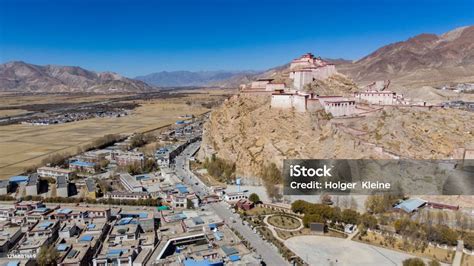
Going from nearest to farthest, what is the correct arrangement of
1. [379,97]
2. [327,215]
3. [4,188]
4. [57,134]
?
[327,215], [4,188], [379,97], [57,134]

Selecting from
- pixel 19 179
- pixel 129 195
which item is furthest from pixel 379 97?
pixel 19 179

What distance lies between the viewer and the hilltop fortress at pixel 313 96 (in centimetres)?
3775

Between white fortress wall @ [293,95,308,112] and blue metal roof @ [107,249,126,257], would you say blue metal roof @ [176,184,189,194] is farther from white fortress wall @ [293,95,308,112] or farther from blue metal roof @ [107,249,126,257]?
white fortress wall @ [293,95,308,112]

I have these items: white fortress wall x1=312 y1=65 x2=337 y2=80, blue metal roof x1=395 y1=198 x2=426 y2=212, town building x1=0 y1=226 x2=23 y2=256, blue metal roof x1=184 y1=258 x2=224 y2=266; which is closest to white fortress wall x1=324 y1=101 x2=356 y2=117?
white fortress wall x1=312 y1=65 x2=337 y2=80

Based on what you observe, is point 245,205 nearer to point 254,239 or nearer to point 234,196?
point 234,196

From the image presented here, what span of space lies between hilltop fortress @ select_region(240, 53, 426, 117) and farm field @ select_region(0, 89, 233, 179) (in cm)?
3071

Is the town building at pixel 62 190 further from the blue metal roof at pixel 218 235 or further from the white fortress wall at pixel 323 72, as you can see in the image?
the white fortress wall at pixel 323 72

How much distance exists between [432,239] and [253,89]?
2699 centimetres

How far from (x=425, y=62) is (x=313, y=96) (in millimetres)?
118999

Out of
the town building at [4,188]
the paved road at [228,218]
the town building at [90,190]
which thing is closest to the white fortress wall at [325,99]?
the paved road at [228,218]

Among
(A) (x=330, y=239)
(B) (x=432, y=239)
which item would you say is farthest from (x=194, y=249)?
(B) (x=432, y=239)

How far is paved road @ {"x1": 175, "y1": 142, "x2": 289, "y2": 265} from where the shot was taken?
23.6 metres

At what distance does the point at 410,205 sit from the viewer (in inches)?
1129

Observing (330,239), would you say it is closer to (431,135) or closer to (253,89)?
(431,135)
